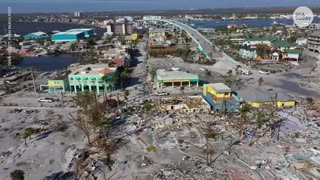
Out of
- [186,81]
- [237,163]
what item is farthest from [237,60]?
[237,163]

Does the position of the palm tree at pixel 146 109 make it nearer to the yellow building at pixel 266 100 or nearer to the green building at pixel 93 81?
the green building at pixel 93 81

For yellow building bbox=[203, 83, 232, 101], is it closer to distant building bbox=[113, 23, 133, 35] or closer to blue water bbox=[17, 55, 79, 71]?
blue water bbox=[17, 55, 79, 71]

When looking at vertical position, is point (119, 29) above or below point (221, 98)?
above

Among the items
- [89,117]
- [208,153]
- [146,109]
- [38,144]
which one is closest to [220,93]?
[146,109]

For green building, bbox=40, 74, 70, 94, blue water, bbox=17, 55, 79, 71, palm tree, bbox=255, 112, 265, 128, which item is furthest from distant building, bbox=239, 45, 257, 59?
green building, bbox=40, 74, 70, 94

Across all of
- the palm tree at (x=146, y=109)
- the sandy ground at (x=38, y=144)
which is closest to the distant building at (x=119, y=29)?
the sandy ground at (x=38, y=144)

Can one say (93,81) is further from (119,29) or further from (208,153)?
(119,29)
